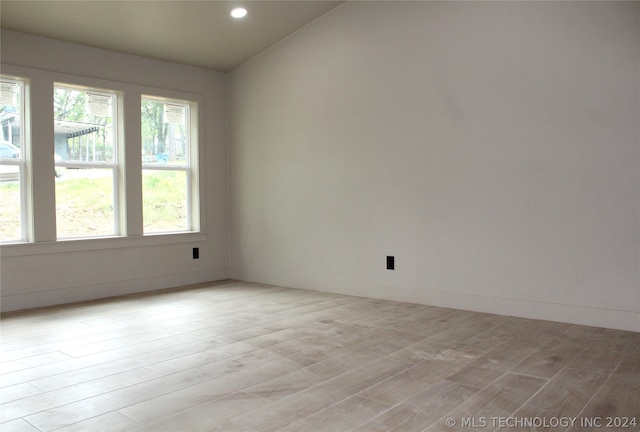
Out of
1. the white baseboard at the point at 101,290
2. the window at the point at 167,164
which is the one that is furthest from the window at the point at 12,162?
the window at the point at 167,164

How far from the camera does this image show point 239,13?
4.77 metres

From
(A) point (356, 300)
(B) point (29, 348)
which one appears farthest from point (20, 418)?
(A) point (356, 300)

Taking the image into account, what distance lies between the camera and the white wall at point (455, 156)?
366 cm

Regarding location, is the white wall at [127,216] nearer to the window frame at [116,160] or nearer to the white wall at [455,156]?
the window frame at [116,160]

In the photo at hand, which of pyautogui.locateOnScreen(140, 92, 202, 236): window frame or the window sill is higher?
pyautogui.locateOnScreen(140, 92, 202, 236): window frame

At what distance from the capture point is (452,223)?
14.5 ft

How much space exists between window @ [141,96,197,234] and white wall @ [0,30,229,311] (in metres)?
0.16

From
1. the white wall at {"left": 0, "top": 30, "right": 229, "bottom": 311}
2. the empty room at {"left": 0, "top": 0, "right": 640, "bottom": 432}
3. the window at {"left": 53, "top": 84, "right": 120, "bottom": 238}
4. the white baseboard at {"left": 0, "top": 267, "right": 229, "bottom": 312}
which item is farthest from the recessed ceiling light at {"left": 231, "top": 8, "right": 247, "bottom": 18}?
the white baseboard at {"left": 0, "top": 267, "right": 229, "bottom": 312}

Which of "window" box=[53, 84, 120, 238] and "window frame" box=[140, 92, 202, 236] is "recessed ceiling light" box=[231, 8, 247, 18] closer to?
"window frame" box=[140, 92, 202, 236]

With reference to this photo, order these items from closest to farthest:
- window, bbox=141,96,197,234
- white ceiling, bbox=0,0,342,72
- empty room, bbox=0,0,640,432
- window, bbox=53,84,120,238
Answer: empty room, bbox=0,0,640,432
white ceiling, bbox=0,0,342,72
window, bbox=53,84,120,238
window, bbox=141,96,197,234

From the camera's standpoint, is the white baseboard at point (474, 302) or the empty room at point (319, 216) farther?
the white baseboard at point (474, 302)

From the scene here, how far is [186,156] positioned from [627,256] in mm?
4419

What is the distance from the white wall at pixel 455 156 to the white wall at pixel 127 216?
0.40 metres

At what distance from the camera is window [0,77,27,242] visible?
448 cm
